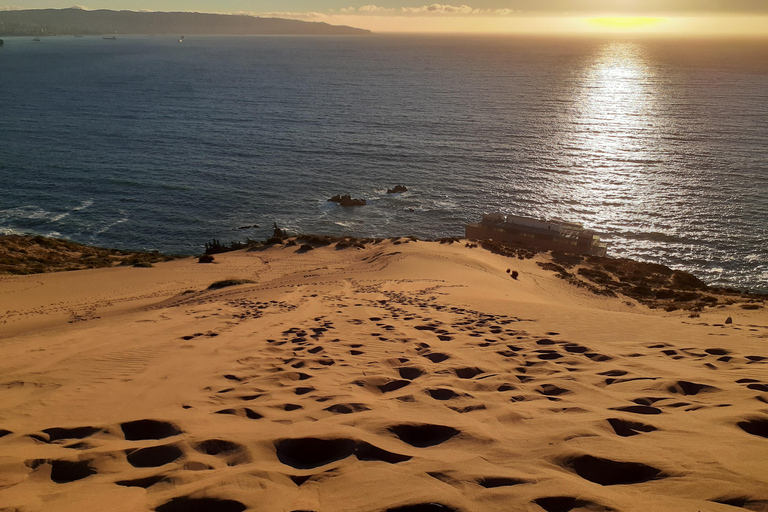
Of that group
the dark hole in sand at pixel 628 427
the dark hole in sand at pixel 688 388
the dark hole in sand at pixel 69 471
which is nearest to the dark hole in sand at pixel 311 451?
the dark hole in sand at pixel 69 471

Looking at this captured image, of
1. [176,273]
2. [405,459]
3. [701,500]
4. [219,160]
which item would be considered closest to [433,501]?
[405,459]

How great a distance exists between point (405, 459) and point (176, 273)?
26.0 meters

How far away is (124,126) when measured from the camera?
282 ft

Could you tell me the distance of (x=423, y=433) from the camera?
597cm

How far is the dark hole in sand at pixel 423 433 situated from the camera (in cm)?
579

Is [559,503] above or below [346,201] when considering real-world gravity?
above

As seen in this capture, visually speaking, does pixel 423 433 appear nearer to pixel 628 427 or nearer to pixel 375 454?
pixel 375 454

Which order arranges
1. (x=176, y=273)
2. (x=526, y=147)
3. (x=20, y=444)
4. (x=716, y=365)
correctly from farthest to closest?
1. (x=526, y=147)
2. (x=176, y=273)
3. (x=716, y=365)
4. (x=20, y=444)

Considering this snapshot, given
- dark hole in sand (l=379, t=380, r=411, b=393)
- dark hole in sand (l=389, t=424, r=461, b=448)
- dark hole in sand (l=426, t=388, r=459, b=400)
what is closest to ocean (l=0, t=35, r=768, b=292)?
dark hole in sand (l=379, t=380, r=411, b=393)

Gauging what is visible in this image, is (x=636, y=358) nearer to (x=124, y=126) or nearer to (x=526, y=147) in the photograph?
(x=526, y=147)

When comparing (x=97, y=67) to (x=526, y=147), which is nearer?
(x=526, y=147)

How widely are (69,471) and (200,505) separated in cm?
207

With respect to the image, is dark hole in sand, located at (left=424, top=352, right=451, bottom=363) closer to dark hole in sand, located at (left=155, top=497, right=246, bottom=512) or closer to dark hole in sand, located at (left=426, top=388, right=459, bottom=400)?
dark hole in sand, located at (left=426, top=388, right=459, bottom=400)

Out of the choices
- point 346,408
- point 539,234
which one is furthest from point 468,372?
point 539,234
